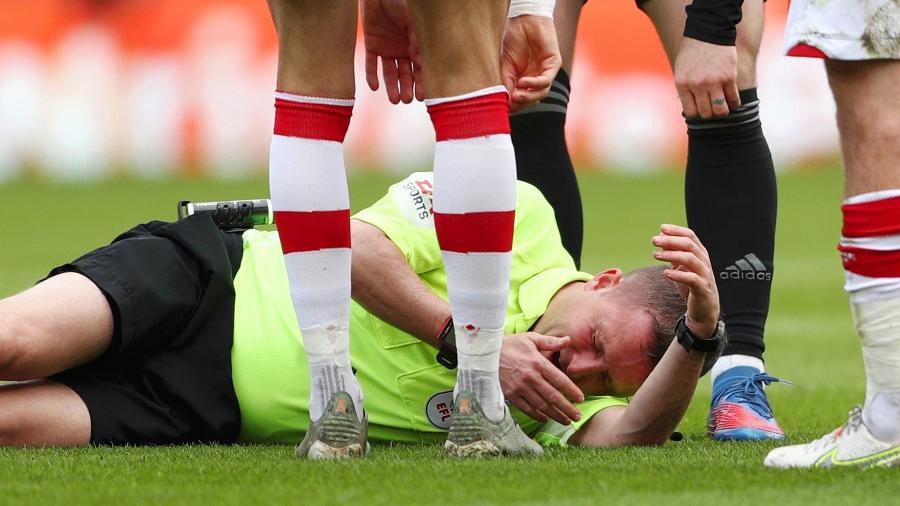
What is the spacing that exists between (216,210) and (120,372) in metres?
0.52

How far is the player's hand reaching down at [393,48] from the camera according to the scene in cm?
306

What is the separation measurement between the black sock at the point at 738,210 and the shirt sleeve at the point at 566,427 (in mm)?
570

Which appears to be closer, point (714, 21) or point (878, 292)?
point (878, 292)

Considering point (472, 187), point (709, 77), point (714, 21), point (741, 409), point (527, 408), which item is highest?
point (714, 21)

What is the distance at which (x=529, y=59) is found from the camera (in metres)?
3.14

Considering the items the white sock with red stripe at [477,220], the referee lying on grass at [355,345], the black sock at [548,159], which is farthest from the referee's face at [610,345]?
the black sock at [548,159]

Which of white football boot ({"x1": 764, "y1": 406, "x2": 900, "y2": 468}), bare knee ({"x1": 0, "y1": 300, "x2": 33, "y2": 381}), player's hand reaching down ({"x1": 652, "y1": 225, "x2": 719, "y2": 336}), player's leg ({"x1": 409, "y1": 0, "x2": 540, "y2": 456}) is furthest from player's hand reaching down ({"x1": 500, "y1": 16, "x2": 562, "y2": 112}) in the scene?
bare knee ({"x1": 0, "y1": 300, "x2": 33, "y2": 381})

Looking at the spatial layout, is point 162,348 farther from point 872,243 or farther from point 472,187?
point 872,243

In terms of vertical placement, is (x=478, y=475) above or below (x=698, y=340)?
below

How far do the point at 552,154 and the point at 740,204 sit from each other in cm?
63

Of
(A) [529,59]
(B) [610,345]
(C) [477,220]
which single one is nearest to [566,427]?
(B) [610,345]

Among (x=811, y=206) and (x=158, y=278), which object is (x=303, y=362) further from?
(x=811, y=206)

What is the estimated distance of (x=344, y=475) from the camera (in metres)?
2.54

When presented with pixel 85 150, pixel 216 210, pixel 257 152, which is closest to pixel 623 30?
pixel 257 152
